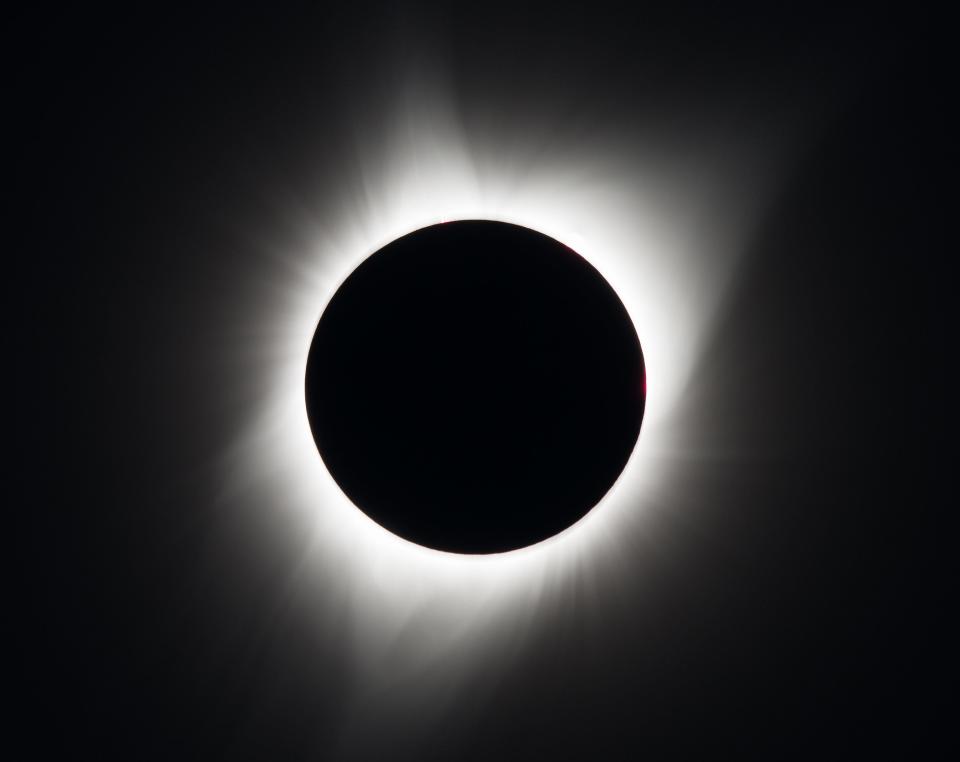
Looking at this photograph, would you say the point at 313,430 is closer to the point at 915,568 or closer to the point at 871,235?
the point at 871,235

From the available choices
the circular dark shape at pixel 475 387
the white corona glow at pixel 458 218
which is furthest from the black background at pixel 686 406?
the circular dark shape at pixel 475 387

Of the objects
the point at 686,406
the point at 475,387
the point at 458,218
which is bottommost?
the point at 475,387

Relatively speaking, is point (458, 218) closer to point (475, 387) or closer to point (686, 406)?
point (475, 387)

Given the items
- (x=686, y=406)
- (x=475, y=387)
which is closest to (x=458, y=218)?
(x=475, y=387)

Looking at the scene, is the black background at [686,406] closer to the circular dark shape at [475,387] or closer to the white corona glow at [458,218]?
the white corona glow at [458,218]

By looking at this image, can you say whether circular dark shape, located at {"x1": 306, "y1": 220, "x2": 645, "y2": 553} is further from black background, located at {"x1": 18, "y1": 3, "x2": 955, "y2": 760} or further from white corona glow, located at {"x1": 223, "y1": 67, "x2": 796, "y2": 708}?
black background, located at {"x1": 18, "y1": 3, "x2": 955, "y2": 760}

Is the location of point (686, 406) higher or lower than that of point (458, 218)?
lower

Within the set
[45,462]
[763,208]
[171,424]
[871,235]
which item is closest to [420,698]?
[171,424]
